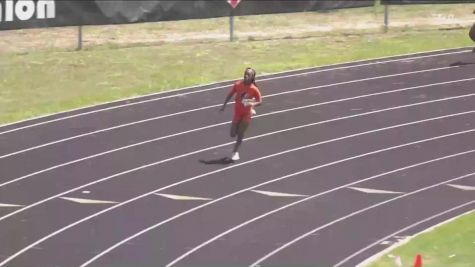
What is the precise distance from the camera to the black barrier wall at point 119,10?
24.9 m

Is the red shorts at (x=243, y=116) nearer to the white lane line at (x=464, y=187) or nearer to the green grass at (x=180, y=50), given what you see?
the white lane line at (x=464, y=187)

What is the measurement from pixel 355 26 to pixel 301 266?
17.7 m

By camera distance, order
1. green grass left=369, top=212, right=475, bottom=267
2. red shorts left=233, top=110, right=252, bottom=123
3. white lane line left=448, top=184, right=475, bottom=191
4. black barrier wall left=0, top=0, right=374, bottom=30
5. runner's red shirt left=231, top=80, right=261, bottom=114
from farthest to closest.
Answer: black barrier wall left=0, top=0, right=374, bottom=30 → red shorts left=233, top=110, right=252, bottom=123 → runner's red shirt left=231, top=80, right=261, bottom=114 → white lane line left=448, top=184, right=475, bottom=191 → green grass left=369, top=212, right=475, bottom=267

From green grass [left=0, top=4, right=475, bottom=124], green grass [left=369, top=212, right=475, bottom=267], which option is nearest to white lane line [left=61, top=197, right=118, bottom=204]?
green grass [left=369, top=212, right=475, bottom=267]

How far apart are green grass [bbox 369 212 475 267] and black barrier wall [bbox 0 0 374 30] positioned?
13.8 meters

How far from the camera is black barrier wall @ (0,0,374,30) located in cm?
2486

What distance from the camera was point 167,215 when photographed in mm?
14484

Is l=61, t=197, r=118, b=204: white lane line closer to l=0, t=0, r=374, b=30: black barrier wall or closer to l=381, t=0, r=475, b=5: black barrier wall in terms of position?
l=0, t=0, r=374, b=30: black barrier wall

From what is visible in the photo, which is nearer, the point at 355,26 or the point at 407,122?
the point at 407,122

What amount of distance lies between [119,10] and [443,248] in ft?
49.8

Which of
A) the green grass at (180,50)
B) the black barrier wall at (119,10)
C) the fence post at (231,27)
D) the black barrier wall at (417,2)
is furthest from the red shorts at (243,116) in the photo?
the black barrier wall at (417,2)

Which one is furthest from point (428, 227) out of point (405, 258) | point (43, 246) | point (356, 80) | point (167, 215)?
point (356, 80)

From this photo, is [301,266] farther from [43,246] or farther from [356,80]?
[356,80]

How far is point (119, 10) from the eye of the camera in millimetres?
26422
